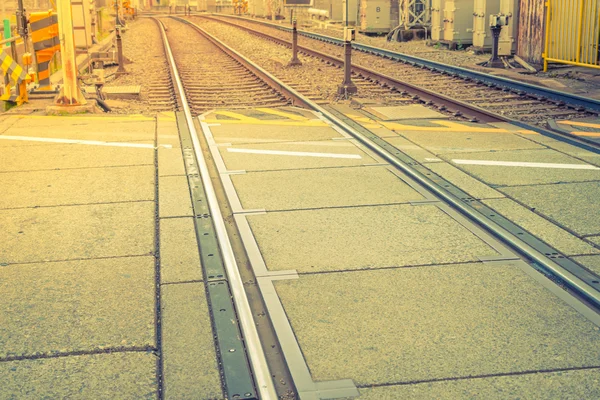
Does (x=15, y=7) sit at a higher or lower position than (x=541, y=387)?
higher

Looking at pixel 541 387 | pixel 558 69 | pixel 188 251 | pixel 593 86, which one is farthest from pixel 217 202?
pixel 558 69

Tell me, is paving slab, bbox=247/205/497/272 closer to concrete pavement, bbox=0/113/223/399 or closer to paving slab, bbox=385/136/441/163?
concrete pavement, bbox=0/113/223/399

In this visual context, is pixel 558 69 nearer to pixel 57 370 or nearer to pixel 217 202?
pixel 217 202

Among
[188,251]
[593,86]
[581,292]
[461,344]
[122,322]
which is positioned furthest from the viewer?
[593,86]

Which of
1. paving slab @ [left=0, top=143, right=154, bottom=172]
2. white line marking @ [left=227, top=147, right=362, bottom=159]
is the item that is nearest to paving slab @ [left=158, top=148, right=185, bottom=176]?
paving slab @ [left=0, top=143, right=154, bottom=172]

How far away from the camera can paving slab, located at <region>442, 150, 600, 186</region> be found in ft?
21.9

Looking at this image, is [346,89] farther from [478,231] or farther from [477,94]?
[478,231]

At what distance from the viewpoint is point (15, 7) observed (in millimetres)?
13469

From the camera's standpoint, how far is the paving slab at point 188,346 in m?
3.22

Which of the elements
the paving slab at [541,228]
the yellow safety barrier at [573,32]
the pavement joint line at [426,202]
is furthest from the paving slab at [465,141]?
the yellow safety barrier at [573,32]

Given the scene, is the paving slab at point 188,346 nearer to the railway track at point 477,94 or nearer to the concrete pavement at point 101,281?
the concrete pavement at point 101,281

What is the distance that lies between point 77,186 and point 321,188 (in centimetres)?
209

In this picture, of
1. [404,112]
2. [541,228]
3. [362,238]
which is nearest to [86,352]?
[362,238]

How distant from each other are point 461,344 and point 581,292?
3.12 feet
